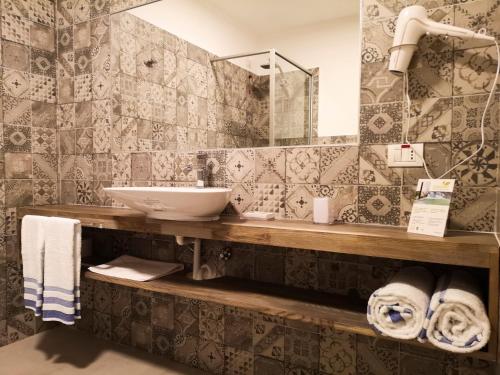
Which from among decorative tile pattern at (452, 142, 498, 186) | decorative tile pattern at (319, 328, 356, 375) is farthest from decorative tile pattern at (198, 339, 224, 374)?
decorative tile pattern at (452, 142, 498, 186)

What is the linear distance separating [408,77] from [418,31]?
16cm

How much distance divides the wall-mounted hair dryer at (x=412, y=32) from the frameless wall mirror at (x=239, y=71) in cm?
A: 19

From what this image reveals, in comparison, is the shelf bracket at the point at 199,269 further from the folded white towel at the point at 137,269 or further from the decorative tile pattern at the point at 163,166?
the decorative tile pattern at the point at 163,166

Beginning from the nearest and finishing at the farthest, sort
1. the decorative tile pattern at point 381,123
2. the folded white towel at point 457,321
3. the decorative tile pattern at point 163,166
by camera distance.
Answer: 1. the folded white towel at point 457,321
2. the decorative tile pattern at point 381,123
3. the decorative tile pattern at point 163,166

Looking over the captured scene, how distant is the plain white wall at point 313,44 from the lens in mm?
1511

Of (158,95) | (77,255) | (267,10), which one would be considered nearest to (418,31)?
(267,10)

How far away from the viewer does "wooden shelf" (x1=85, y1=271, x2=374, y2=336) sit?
124 cm

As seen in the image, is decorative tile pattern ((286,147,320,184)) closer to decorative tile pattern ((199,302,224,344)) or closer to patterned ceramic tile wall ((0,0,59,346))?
decorative tile pattern ((199,302,224,344))

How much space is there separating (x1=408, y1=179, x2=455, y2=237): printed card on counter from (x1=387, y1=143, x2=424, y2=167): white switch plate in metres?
0.11

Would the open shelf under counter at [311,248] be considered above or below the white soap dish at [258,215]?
below

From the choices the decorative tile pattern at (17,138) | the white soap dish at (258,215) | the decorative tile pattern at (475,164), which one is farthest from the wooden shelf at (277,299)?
the decorative tile pattern at (17,138)

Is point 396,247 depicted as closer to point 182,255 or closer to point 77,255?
point 182,255

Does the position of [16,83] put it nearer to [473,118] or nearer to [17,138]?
[17,138]

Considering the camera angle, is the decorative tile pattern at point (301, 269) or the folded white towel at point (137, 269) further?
the folded white towel at point (137, 269)
